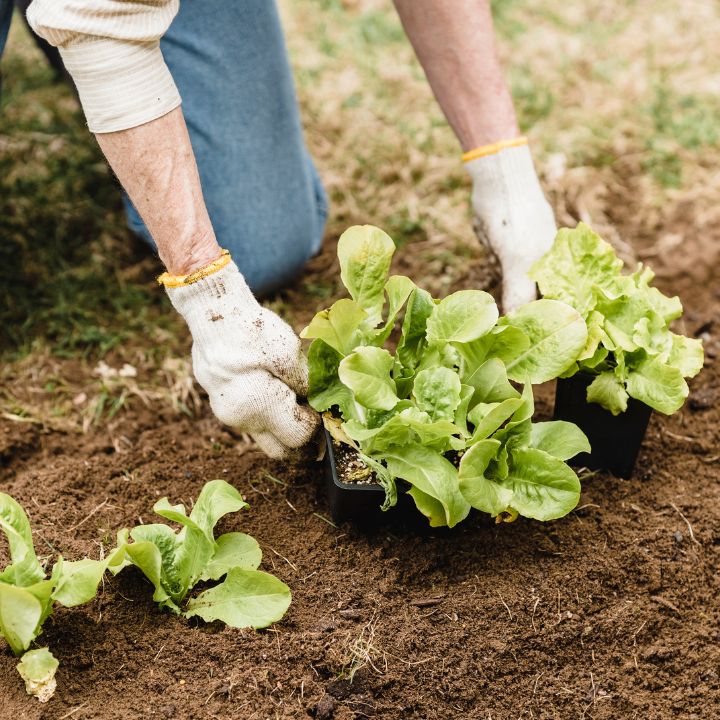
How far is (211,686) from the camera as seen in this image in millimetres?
1467

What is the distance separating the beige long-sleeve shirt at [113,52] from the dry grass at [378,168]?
2.69 feet

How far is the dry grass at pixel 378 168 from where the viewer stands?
96.6 inches

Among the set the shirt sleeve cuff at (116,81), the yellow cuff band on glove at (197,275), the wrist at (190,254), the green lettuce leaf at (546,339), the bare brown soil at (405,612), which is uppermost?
the shirt sleeve cuff at (116,81)

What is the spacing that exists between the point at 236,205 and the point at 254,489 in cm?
100

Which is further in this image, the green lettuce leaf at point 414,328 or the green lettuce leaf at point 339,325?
the green lettuce leaf at point 414,328

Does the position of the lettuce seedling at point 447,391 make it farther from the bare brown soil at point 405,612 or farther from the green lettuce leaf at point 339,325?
the bare brown soil at point 405,612

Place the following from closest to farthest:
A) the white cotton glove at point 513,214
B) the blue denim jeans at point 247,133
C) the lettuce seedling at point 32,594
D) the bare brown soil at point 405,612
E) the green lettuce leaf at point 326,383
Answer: the lettuce seedling at point 32,594 → the bare brown soil at point 405,612 → the green lettuce leaf at point 326,383 → the white cotton glove at point 513,214 → the blue denim jeans at point 247,133

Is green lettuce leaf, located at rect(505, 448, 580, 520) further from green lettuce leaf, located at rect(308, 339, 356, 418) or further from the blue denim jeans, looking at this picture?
the blue denim jeans

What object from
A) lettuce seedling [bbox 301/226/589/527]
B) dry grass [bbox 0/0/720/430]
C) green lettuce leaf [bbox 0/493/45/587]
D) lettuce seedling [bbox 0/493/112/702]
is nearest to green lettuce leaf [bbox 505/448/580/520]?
lettuce seedling [bbox 301/226/589/527]

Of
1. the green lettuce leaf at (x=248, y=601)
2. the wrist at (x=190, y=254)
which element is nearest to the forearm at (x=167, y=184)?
Result: the wrist at (x=190, y=254)

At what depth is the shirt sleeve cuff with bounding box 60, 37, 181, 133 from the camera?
1.60 metres

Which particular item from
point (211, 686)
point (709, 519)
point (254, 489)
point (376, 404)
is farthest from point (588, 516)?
point (211, 686)


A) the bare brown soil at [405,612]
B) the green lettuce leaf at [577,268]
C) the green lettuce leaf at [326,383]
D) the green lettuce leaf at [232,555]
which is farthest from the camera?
the green lettuce leaf at [577,268]

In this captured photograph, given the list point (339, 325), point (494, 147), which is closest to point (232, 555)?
point (339, 325)
